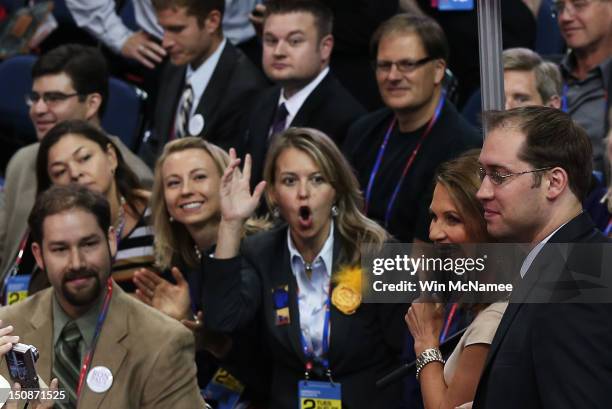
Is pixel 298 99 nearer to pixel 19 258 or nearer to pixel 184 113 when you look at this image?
pixel 184 113

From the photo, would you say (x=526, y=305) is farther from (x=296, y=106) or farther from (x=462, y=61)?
(x=462, y=61)

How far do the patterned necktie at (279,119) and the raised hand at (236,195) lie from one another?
0.91 m

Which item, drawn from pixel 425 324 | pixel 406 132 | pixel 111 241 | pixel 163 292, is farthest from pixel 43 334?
pixel 406 132

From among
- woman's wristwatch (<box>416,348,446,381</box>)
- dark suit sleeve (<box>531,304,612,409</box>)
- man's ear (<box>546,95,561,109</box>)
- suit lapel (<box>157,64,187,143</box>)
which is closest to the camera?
dark suit sleeve (<box>531,304,612,409</box>)

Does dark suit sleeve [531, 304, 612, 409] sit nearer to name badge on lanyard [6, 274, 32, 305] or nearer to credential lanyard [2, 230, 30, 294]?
name badge on lanyard [6, 274, 32, 305]

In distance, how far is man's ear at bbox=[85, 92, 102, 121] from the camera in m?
6.94

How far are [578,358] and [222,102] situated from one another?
3.97 meters

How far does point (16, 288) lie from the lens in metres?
6.03

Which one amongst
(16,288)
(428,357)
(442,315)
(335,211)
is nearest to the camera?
(428,357)

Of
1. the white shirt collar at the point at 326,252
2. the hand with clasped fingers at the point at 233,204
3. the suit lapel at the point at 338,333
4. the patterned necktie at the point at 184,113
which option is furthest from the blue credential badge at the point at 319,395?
the patterned necktie at the point at 184,113

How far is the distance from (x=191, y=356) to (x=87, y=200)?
0.78 metres

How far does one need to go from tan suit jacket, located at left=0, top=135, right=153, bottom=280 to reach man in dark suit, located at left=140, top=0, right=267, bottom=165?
394 millimetres

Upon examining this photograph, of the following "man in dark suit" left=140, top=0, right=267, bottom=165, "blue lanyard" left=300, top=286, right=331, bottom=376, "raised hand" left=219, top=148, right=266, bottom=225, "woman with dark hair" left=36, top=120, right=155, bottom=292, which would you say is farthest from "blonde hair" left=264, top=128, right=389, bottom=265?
"man in dark suit" left=140, top=0, right=267, bottom=165

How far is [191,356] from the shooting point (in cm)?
476
